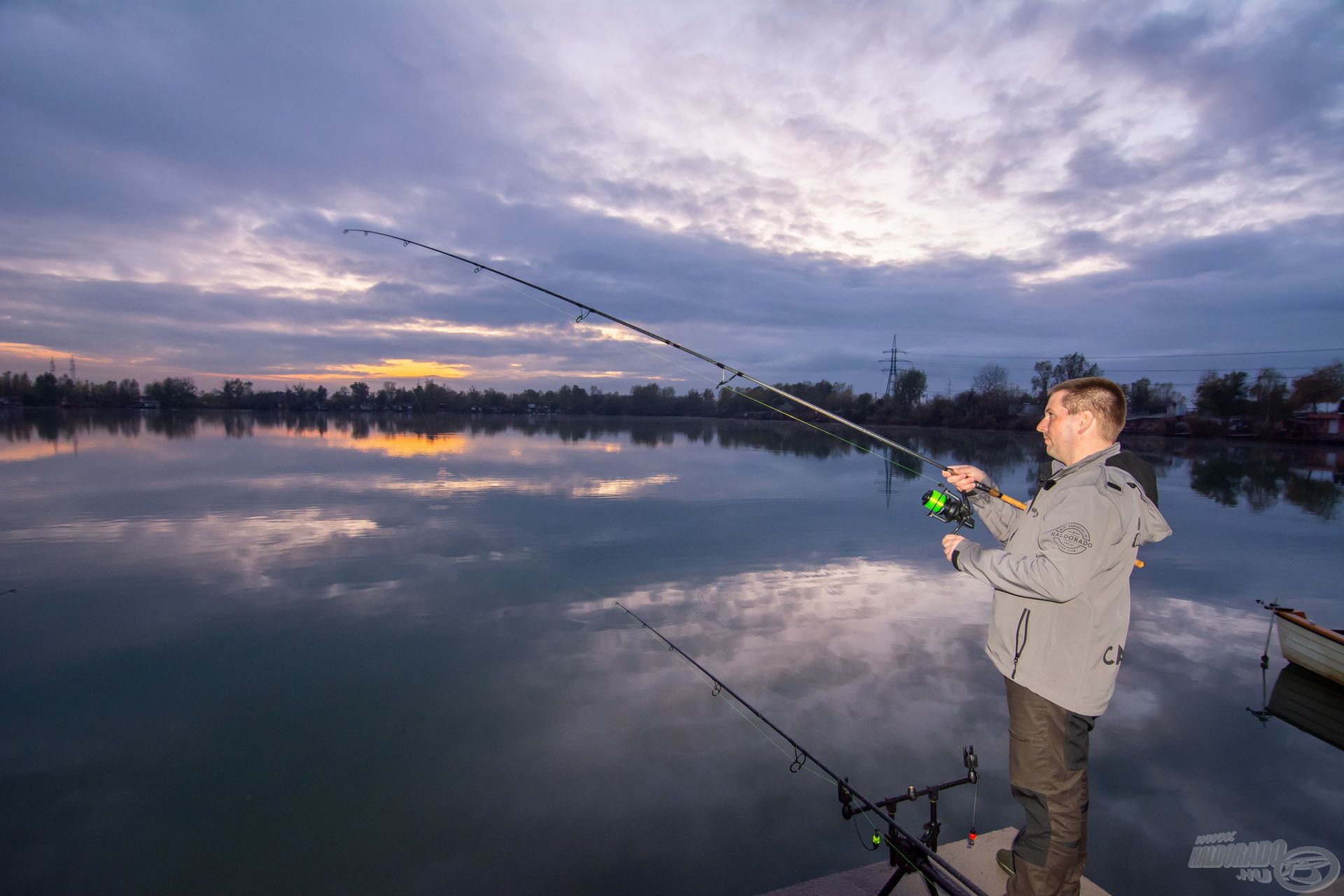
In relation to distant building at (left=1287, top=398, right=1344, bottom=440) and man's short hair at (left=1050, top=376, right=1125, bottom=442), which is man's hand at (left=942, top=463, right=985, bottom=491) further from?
distant building at (left=1287, top=398, right=1344, bottom=440)

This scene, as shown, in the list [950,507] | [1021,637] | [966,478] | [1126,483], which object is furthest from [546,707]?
[1126,483]

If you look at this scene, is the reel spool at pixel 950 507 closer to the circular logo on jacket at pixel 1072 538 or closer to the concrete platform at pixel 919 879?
the circular logo on jacket at pixel 1072 538

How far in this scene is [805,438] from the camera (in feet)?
177

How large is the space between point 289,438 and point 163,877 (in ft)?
137

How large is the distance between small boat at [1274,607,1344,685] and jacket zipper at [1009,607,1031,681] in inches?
265

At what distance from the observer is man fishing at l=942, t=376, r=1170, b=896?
213cm

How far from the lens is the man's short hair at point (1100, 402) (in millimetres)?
2301

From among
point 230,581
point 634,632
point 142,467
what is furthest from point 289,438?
point 634,632

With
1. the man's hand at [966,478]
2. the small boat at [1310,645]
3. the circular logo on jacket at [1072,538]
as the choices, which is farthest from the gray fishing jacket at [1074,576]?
the small boat at [1310,645]

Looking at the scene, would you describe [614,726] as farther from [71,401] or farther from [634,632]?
[71,401]

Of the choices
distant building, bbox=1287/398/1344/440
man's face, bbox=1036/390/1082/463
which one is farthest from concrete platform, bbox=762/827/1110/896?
distant building, bbox=1287/398/1344/440

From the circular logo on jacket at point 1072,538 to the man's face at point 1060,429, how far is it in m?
0.37

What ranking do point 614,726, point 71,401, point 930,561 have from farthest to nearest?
1. point 71,401
2. point 930,561
3. point 614,726

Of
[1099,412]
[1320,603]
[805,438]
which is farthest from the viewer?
[805,438]
